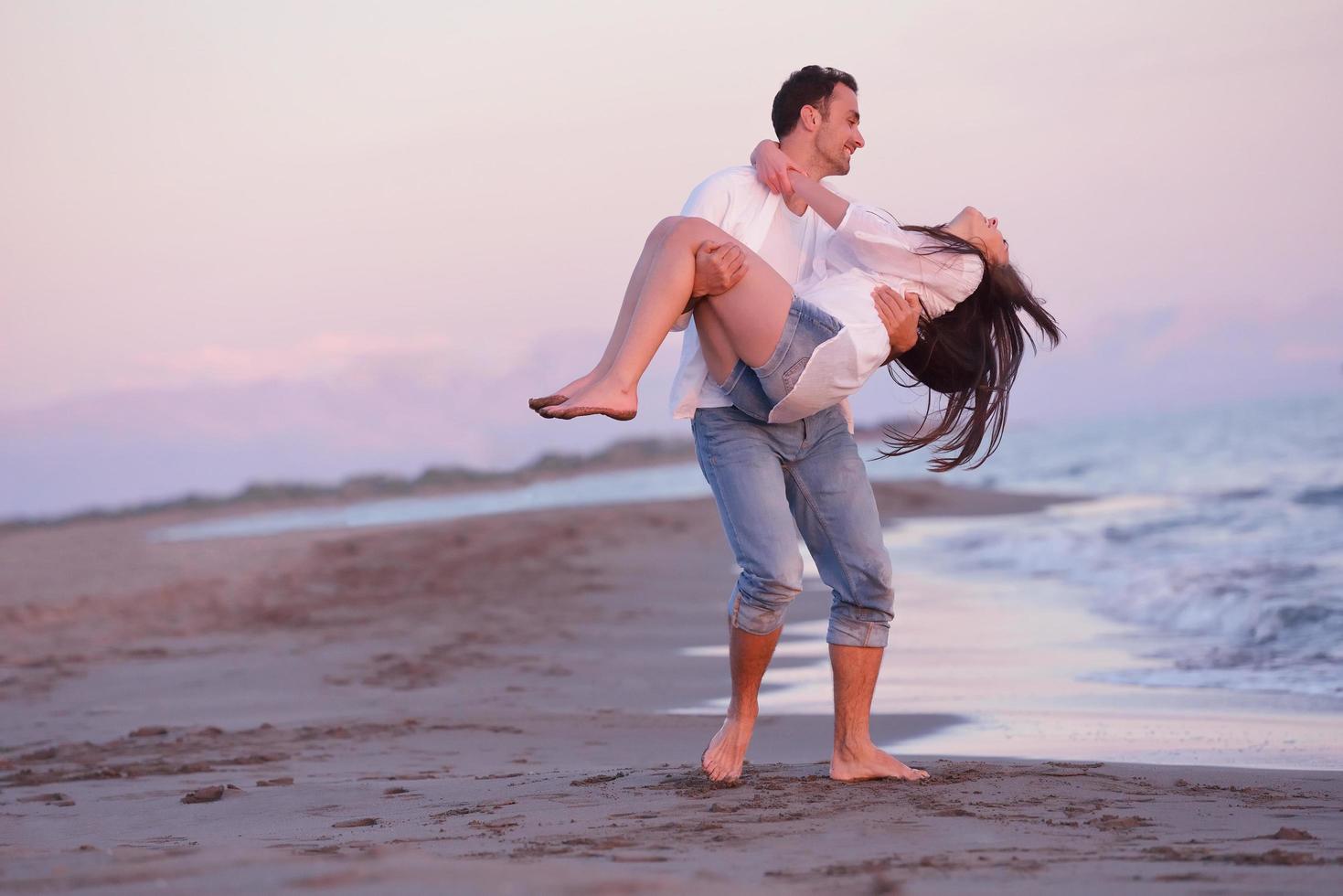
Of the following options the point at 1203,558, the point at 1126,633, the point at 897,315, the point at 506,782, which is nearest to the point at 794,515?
the point at 897,315

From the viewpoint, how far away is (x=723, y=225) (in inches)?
149

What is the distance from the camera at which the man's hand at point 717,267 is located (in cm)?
351

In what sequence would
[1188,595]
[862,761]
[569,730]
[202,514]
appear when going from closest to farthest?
[862,761] < [569,730] < [1188,595] < [202,514]

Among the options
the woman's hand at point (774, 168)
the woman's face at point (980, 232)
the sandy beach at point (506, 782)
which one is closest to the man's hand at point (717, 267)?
the woman's hand at point (774, 168)

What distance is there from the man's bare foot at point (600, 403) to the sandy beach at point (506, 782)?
1.02m

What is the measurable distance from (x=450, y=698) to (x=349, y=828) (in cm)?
302

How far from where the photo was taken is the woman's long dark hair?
3.94 metres

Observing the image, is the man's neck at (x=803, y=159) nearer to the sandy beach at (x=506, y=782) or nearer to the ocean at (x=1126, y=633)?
the sandy beach at (x=506, y=782)

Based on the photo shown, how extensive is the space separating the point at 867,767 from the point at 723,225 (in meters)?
1.60

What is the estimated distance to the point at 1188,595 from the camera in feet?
27.0

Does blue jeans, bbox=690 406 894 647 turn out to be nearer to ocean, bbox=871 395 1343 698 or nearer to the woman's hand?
the woman's hand

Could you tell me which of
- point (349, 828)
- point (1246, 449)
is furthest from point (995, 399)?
point (1246, 449)

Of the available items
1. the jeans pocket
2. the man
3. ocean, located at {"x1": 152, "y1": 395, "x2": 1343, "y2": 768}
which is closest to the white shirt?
the man

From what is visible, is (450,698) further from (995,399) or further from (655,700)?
(995,399)
